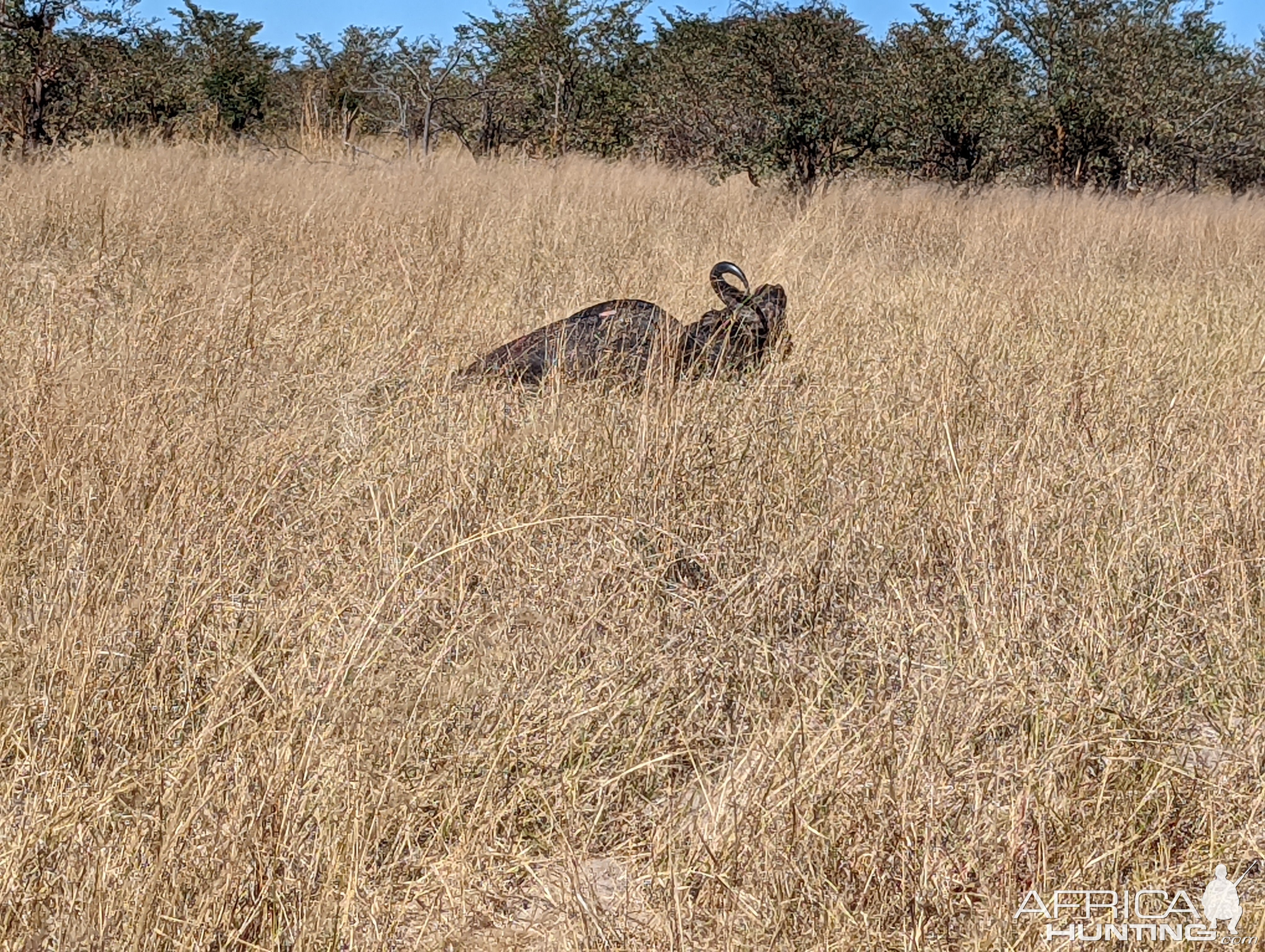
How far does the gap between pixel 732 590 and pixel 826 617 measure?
0.84ft

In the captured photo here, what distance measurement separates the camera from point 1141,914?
1723mm

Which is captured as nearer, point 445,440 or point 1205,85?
point 445,440

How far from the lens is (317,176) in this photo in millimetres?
8672

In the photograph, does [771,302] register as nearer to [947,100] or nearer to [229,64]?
[947,100]

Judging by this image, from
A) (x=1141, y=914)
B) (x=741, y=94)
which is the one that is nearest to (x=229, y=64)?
(x=741, y=94)

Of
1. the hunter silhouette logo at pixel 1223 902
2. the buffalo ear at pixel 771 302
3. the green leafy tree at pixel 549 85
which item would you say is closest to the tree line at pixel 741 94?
the green leafy tree at pixel 549 85

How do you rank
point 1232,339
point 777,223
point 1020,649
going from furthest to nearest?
point 777,223, point 1232,339, point 1020,649

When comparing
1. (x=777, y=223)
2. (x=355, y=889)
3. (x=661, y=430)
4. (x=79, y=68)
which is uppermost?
(x=79, y=68)

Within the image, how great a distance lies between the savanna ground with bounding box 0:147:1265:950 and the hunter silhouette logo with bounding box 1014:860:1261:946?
3 cm

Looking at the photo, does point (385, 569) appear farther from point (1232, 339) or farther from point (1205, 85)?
point (1205, 85)

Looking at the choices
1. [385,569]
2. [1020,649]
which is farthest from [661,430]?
[1020,649]

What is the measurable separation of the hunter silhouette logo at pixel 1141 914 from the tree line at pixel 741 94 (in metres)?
9.47

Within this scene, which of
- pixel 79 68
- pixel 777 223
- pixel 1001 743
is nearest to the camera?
pixel 1001 743

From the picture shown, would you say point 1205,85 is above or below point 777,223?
above
